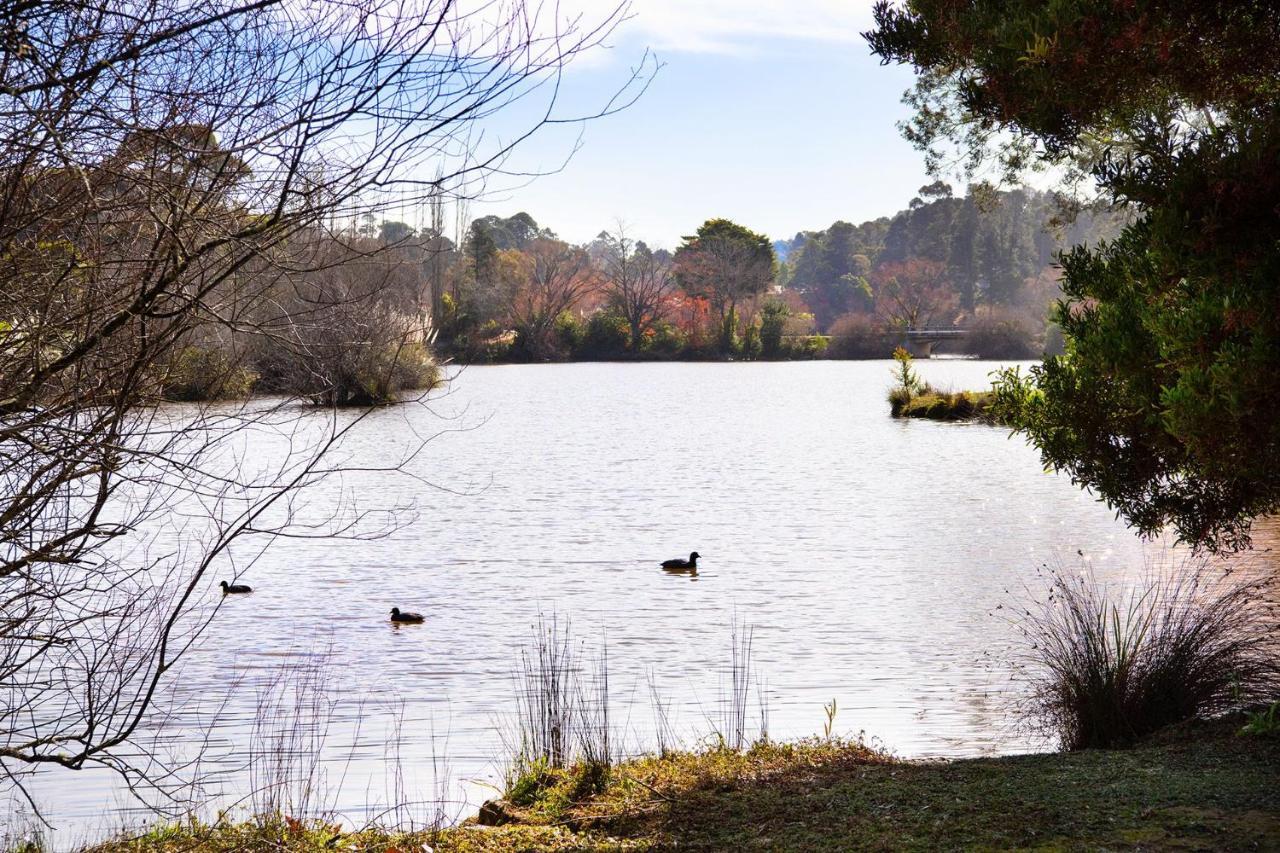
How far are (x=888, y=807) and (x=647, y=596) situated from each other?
7.37 meters

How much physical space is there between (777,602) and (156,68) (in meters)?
9.02

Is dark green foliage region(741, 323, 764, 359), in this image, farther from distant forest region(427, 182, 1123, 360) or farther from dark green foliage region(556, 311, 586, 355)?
dark green foliage region(556, 311, 586, 355)

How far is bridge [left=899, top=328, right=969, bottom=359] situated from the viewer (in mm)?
72062

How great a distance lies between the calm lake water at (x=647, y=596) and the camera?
7246 millimetres

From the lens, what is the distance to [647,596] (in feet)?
39.2

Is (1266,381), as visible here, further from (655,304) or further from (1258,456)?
(655,304)

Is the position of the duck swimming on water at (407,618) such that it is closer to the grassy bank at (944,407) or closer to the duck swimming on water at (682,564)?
the duck swimming on water at (682,564)

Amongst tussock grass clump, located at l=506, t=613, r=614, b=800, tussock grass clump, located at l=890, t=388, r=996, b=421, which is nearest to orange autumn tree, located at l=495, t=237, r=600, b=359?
tussock grass clump, located at l=890, t=388, r=996, b=421

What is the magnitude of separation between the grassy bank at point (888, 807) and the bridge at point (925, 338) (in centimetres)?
6754

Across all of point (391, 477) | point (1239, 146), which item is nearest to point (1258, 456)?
point (1239, 146)

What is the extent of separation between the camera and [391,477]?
75.2 feet

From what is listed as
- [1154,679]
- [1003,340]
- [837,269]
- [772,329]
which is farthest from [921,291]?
[1154,679]

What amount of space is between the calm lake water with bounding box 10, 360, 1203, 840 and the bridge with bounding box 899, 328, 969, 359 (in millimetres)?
45417

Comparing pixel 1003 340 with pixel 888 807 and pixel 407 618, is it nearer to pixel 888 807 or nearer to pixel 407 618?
pixel 407 618
